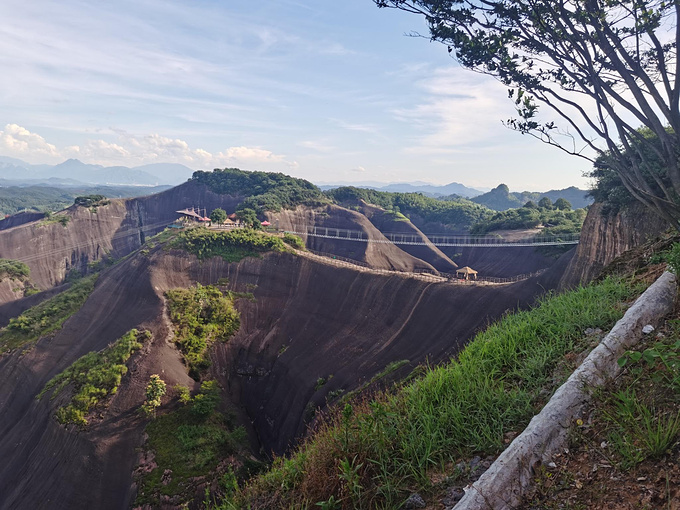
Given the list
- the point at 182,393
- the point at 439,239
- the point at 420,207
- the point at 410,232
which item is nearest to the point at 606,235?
the point at 182,393

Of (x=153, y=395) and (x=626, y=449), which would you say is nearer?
(x=626, y=449)

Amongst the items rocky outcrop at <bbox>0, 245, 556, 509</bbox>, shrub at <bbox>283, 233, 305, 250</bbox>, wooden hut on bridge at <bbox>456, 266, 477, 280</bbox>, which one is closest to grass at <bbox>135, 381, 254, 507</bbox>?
rocky outcrop at <bbox>0, 245, 556, 509</bbox>

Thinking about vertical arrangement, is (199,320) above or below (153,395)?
above

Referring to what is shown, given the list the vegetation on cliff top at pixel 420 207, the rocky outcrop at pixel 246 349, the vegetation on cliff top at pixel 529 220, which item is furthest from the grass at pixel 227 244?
the vegetation on cliff top at pixel 420 207

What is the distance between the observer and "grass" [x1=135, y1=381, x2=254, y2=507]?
17656 mm

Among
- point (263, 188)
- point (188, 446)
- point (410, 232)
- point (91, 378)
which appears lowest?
point (188, 446)

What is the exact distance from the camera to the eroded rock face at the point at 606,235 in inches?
896

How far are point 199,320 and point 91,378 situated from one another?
377 inches

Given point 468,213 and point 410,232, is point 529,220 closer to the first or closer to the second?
point 410,232

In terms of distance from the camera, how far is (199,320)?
31.1m

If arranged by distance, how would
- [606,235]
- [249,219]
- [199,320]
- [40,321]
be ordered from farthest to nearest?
[249,219], [40,321], [199,320], [606,235]

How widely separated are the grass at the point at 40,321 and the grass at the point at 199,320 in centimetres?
1042

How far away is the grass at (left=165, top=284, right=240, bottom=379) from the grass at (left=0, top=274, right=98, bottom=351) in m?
10.4

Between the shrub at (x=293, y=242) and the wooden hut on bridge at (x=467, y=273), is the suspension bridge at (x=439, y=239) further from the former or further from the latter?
the wooden hut on bridge at (x=467, y=273)
